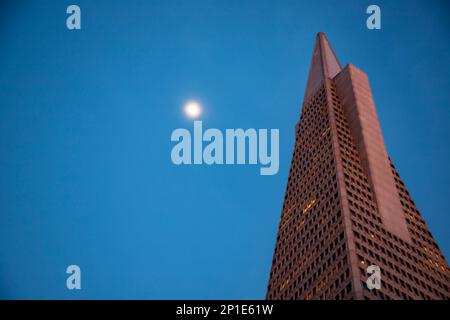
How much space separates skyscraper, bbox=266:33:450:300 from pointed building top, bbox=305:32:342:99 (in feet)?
50.7

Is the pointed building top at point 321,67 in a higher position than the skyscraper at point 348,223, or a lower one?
higher

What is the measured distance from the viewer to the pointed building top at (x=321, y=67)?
133m

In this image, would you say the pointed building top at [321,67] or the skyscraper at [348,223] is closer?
the skyscraper at [348,223]

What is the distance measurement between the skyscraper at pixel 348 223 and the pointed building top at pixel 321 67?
15.5m

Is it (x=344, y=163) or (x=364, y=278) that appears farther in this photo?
(x=344, y=163)

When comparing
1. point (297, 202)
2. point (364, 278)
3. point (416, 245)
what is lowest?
point (364, 278)

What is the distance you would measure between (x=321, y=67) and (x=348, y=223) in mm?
75018

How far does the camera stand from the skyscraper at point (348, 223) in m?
66.8

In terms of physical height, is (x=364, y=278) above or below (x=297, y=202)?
below

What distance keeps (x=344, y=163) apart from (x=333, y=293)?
1295 inches

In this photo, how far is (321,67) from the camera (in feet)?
448
